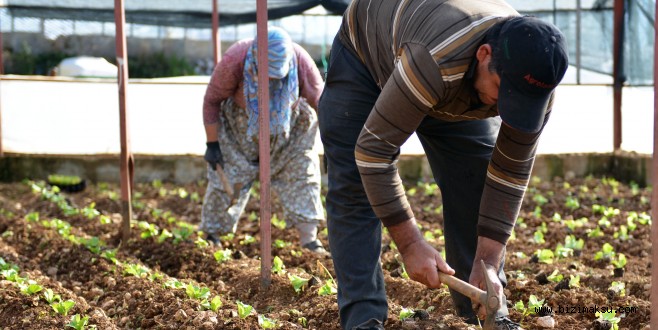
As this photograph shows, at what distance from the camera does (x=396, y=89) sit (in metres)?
2.70

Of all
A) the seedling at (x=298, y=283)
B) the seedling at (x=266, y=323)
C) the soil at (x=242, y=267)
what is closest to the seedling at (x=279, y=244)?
the soil at (x=242, y=267)

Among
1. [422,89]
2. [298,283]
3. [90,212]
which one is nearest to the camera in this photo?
[422,89]

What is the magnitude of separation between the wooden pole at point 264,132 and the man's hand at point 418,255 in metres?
1.63

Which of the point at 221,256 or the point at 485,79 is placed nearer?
the point at 485,79

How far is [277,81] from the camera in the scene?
5508mm

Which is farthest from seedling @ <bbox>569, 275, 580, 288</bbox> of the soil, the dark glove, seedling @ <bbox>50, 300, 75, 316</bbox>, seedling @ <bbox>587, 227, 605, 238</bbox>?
the dark glove

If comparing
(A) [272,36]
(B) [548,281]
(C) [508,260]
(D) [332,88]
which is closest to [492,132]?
(D) [332,88]

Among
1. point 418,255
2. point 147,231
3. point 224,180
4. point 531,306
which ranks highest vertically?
point 418,255

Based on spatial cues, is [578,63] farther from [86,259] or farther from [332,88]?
[332,88]

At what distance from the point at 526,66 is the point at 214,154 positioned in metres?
3.51

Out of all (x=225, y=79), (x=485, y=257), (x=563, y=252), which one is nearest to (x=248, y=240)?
(x=225, y=79)

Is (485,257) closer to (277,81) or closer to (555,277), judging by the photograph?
(555,277)

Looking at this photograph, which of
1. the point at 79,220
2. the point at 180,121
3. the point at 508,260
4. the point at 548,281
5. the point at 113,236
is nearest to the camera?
the point at 548,281

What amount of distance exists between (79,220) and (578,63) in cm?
465
